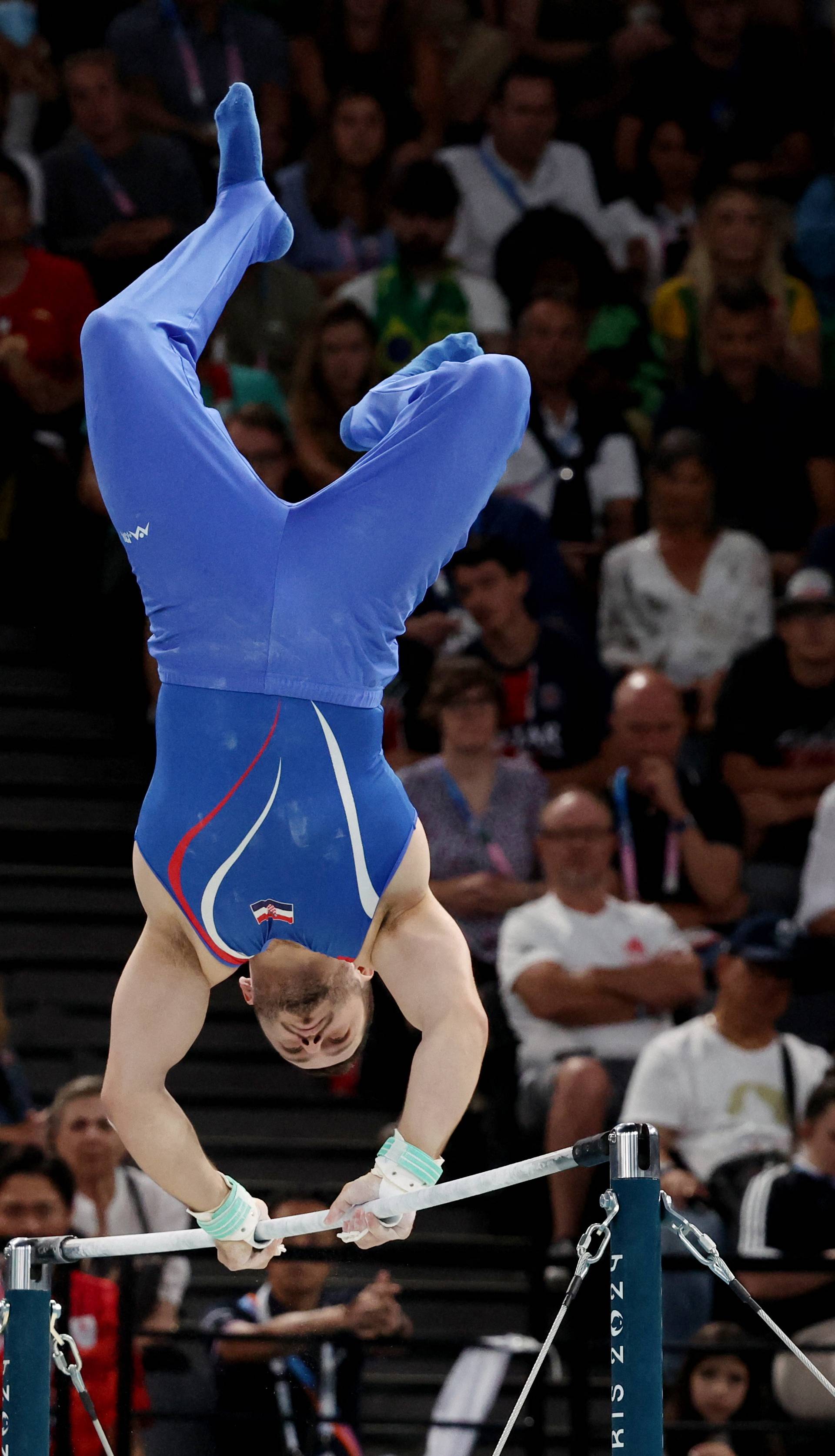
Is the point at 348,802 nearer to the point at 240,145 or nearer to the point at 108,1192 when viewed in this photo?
the point at 240,145

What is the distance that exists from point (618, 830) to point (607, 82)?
4.31 metres

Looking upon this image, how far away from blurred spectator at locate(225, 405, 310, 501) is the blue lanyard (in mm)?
1847

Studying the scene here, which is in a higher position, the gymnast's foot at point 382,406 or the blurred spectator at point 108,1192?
the gymnast's foot at point 382,406

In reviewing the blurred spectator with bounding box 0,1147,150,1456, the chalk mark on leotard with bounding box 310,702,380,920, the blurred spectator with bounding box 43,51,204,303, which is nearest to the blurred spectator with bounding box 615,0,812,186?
the blurred spectator with bounding box 43,51,204,303

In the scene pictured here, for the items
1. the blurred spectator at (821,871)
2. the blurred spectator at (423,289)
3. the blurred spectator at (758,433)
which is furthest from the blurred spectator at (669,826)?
the blurred spectator at (423,289)

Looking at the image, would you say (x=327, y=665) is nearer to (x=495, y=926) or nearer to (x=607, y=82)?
(x=495, y=926)

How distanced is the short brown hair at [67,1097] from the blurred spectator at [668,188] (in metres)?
4.59

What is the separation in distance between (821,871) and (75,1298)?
2751 mm

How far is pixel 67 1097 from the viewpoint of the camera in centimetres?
598

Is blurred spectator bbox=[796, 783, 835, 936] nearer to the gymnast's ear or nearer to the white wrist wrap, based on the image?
the gymnast's ear

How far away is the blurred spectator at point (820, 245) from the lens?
29.1ft

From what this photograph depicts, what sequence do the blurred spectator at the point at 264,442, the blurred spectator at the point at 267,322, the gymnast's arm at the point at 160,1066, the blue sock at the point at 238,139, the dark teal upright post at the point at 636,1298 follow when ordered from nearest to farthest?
the dark teal upright post at the point at 636,1298
the gymnast's arm at the point at 160,1066
the blue sock at the point at 238,139
the blurred spectator at the point at 264,442
the blurred spectator at the point at 267,322

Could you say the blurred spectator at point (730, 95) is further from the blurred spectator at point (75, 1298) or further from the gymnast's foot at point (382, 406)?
the blurred spectator at point (75, 1298)

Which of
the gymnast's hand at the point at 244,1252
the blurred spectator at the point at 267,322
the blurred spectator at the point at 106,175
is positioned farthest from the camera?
the blurred spectator at the point at 106,175
